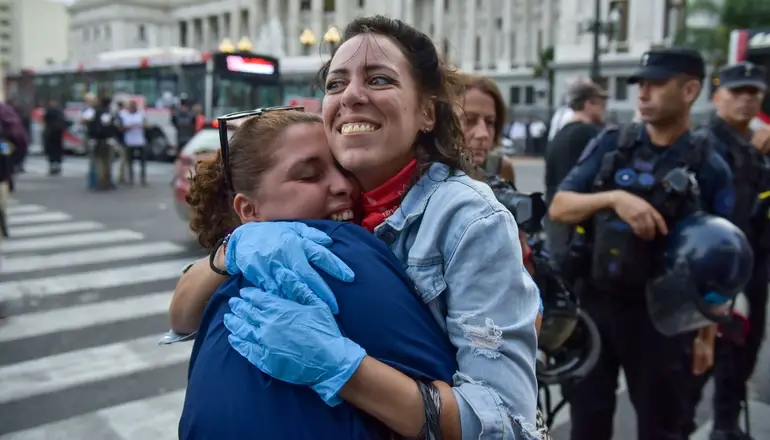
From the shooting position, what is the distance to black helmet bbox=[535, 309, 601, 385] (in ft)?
9.59

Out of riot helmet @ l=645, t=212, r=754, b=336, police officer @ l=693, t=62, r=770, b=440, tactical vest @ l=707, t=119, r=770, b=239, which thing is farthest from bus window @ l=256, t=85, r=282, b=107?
riot helmet @ l=645, t=212, r=754, b=336

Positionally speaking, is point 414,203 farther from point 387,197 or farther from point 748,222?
point 748,222

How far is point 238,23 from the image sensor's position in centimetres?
8144

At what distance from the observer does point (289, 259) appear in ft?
4.32

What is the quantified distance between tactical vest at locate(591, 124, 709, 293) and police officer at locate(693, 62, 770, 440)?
0.98 m

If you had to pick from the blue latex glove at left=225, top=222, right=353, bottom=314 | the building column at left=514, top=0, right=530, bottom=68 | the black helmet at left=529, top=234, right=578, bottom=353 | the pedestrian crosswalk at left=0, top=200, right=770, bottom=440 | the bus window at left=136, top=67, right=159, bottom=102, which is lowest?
the pedestrian crosswalk at left=0, top=200, right=770, bottom=440

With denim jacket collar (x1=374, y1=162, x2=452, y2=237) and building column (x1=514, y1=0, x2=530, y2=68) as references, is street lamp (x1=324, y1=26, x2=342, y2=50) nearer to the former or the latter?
denim jacket collar (x1=374, y1=162, x2=452, y2=237)

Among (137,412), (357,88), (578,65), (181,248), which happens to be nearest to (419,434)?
(357,88)

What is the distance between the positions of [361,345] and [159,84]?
915 inches

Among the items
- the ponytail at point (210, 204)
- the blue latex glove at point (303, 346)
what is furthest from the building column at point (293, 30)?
the blue latex glove at point (303, 346)

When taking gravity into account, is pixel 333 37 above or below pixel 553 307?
above

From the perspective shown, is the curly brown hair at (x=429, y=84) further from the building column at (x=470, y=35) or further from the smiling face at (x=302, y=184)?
the building column at (x=470, y=35)

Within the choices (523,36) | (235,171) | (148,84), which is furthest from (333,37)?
(523,36)

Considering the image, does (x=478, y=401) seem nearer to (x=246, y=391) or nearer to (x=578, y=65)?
(x=246, y=391)
